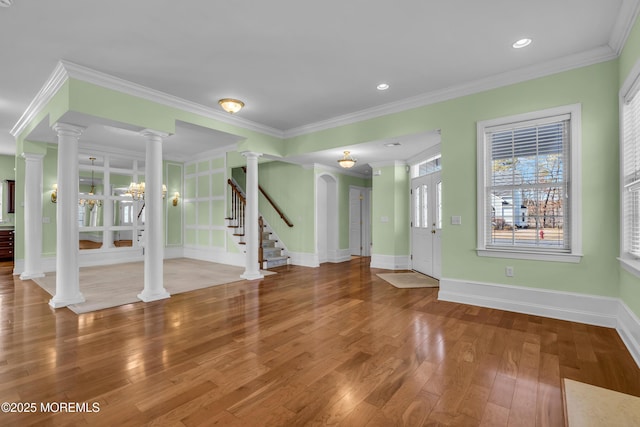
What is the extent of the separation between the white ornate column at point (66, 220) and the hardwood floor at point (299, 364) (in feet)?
0.97

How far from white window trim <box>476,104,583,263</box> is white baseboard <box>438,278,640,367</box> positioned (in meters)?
0.43

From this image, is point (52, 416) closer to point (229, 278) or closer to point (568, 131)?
point (229, 278)

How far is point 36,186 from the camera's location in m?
6.23

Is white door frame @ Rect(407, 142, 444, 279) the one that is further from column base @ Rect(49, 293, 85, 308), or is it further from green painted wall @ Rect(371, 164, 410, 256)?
column base @ Rect(49, 293, 85, 308)

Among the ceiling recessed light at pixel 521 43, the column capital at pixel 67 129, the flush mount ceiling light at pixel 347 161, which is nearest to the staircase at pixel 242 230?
the flush mount ceiling light at pixel 347 161

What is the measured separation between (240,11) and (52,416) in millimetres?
3356

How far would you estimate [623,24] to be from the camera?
296 cm

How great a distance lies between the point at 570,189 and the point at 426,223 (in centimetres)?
304

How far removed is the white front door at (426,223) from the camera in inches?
241

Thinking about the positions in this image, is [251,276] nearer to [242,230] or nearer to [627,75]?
[242,230]

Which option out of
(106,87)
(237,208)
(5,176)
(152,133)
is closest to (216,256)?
(237,208)

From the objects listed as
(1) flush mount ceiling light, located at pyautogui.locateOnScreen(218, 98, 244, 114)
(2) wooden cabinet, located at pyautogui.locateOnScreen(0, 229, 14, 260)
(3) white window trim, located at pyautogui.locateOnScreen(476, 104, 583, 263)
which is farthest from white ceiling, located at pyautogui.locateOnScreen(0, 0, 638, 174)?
(2) wooden cabinet, located at pyautogui.locateOnScreen(0, 229, 14, 260)

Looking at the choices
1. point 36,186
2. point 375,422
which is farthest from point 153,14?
point 36,186

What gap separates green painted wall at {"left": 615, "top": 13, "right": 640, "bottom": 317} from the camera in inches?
111
